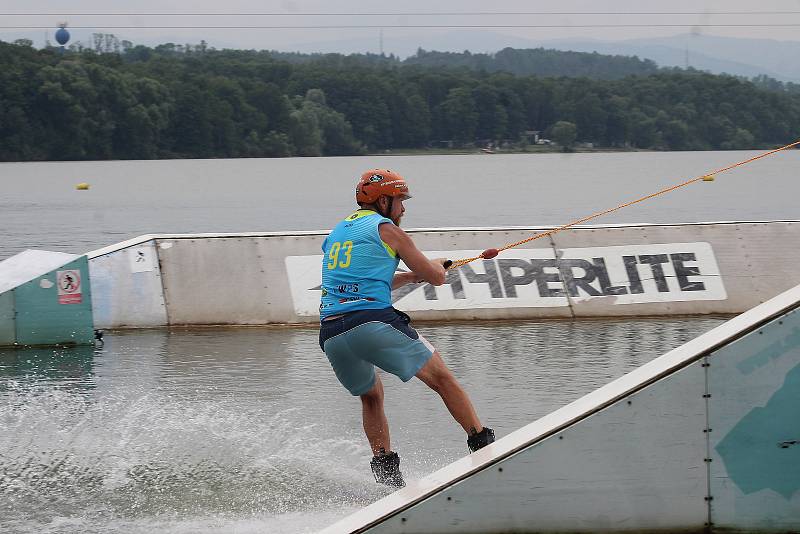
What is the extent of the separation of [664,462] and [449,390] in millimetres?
1688

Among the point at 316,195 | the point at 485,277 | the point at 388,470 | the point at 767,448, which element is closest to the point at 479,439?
the point at 388,470

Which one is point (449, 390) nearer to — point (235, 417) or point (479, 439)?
point (479, 439)

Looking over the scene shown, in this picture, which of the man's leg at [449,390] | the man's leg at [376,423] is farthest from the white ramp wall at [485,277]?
the man's leg at [449,390]

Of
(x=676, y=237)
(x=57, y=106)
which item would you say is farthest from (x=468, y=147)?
(x=676, y=237)

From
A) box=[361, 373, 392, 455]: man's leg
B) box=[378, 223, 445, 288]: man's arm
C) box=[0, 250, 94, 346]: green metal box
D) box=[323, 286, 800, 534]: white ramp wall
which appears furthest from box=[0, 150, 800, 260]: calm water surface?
box=[323, 286, 800, 534]: white ramp wall

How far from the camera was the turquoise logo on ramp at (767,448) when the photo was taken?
5535 millimetres

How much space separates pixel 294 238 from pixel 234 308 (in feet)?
3.25

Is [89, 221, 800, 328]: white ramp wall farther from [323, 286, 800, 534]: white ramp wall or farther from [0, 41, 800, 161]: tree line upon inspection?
[0, 41, 800, 161]: tree line

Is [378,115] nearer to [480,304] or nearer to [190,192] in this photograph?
[190,192]

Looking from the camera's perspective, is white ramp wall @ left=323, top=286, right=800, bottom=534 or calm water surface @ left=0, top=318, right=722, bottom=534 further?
calm water surface @ left=0, top=318, right=722, bottom=534

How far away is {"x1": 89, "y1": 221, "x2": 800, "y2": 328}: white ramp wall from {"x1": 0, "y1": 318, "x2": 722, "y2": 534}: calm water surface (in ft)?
1.04

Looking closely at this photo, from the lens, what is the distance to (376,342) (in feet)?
22.3

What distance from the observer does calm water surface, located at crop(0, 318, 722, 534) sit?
6848 millimetres

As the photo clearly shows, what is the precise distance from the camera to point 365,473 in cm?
751
